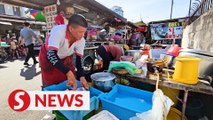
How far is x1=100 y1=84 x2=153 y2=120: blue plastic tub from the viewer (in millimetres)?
1445

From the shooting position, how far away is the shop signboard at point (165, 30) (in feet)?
35.4

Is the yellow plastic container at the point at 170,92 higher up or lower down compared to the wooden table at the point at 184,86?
lower down

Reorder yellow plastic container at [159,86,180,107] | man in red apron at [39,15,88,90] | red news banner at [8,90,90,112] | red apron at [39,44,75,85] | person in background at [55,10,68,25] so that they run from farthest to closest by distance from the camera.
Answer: person in background at [55,10,68,25], yellow plastic container at [159,86,180,107], red apron at [39,44,75,85], man in red apron at [39,15,88,90], red news banner at [8,90,90,112]

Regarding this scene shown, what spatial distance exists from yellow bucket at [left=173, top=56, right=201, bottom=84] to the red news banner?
4.06 ft

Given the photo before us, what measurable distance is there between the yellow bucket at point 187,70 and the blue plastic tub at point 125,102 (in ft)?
1.66

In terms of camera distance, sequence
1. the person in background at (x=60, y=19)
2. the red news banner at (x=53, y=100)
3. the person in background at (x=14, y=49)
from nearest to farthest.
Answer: the red news banner at (x=53, y=100)
the person in background at (x=60, y=19)
the person in background at (x=14, y=49)

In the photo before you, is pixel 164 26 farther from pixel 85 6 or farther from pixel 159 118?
pixel 159 118

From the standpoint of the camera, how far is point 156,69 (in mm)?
2322

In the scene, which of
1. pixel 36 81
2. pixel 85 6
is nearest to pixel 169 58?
pixel 85 6

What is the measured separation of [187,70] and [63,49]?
1689mm

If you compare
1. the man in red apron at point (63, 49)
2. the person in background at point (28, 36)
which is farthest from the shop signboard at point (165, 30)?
the man in red apron at point (63, 49)

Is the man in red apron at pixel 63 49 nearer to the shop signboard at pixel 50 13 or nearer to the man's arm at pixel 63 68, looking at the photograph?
the man's arm at pixel 63 68

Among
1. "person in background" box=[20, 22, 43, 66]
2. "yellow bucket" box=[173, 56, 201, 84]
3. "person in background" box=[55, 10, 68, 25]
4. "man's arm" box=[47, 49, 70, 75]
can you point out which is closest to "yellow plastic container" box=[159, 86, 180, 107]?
"yellow bucket" box=[173, 56, 201, 84]

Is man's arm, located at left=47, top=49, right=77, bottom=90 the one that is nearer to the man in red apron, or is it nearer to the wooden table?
the man in red apron
